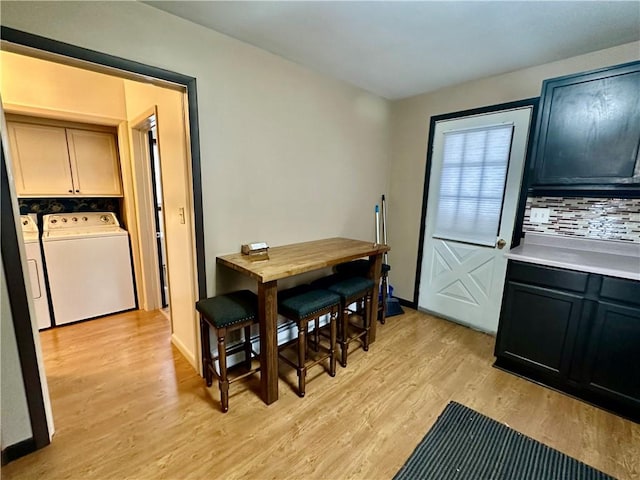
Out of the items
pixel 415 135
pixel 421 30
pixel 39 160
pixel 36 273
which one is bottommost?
pixel 36 273

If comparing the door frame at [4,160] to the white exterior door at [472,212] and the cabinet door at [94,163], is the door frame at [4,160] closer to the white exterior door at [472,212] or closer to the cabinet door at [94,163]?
the cabinet door at [94,163]

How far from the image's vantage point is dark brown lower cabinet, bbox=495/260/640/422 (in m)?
1.75

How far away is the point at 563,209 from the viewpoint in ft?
7.75

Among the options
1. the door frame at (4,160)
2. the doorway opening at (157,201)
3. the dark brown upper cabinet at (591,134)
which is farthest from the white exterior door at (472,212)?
the doorway opening at (157,201)

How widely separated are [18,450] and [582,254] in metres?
3.79

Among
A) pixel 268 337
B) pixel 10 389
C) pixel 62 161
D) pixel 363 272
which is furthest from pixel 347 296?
pixel 62 161

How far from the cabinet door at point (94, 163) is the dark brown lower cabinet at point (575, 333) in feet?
13.4

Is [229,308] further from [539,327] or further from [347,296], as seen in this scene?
[539,327]

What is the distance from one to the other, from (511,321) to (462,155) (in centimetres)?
164

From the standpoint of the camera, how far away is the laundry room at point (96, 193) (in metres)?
2.39

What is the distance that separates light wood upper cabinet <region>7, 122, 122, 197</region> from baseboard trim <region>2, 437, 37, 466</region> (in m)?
2.37

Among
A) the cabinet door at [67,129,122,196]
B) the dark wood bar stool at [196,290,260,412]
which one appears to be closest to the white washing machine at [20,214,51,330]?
the cabinet door at [67,129,122,196]

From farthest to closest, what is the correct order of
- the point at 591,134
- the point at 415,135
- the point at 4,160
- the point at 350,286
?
the point at 415,135 → the point at 350,286 → the point at 591,134 → the point at 4,160

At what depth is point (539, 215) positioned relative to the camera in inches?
97.9
